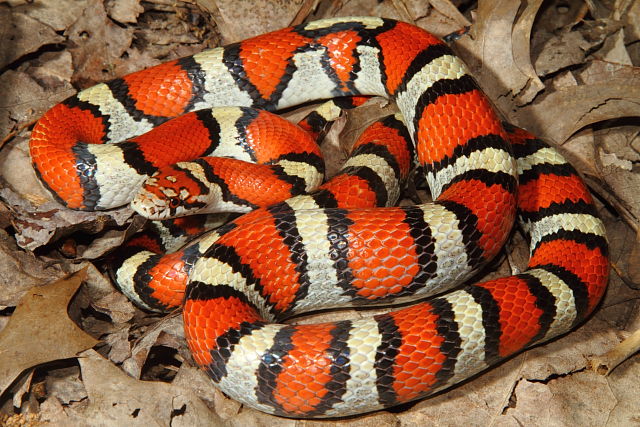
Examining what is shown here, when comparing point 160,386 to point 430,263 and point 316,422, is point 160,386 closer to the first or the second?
point 316,422

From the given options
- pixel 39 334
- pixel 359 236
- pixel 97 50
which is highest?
pixel 97 50

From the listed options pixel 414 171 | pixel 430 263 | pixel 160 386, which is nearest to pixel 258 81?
pixel 414 171

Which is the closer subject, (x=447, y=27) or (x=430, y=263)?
(x=430, y=263)

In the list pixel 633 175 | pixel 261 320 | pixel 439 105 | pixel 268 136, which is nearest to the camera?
pixel 261 320

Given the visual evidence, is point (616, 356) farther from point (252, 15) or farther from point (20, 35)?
point (20, 35)

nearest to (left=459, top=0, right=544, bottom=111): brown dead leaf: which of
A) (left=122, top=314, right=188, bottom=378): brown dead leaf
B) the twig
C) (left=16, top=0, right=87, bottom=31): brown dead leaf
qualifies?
the twig

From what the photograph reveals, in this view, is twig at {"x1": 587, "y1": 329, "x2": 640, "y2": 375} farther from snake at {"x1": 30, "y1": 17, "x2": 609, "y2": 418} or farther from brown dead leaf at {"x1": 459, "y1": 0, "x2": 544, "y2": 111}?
brown dead leaf at {"x1": 459, "y1": 0, "x2": 544, "y2": 111}

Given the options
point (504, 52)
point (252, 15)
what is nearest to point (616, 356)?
point (504, 52)

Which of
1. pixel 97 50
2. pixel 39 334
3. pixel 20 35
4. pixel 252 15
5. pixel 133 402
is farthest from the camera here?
pixel 252 15
